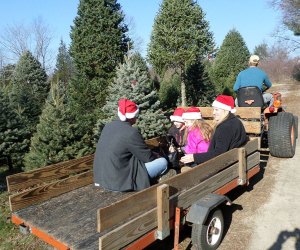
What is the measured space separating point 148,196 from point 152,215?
186mm

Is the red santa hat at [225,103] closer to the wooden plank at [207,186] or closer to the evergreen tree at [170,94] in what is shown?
the wooden plank at [207,186]

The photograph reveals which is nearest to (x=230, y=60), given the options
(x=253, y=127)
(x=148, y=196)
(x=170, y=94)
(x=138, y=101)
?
(x=170, y=94)

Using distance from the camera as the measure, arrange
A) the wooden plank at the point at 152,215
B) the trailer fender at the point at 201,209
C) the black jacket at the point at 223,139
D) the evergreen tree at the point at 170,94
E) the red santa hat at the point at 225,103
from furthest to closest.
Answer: the evergreen tree at the point at 170,94 → the red santa hat at the point at 225,103 → the black jacket at the point at 223,139 → the trailer fender at the point at 201,209 → the wooden plank at the point at 152,215

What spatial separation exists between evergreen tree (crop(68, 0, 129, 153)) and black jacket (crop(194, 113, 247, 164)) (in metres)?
6.37

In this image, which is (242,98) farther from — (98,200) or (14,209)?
(14,209)

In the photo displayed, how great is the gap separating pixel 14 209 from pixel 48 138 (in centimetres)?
289

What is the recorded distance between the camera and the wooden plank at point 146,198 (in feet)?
9.40

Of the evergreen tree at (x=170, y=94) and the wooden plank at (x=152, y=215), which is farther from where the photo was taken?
the evergreen tree at (x=170, y=94)

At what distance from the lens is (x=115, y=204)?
2914 millimetres

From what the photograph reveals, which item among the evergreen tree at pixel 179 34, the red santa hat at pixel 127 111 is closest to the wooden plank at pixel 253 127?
the red santa hat at pixel 127 111

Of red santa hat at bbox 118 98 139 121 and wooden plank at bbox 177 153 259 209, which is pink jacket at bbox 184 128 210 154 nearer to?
wooden plank at bbox 177 153 259 209

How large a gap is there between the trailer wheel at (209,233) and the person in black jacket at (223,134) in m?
0.95

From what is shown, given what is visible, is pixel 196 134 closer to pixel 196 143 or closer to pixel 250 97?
pixel 196 143

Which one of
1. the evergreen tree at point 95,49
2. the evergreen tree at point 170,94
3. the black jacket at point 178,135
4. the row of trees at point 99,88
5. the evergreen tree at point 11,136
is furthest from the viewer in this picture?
the evergreen tree at point 170,94
